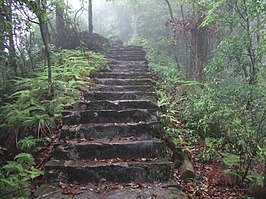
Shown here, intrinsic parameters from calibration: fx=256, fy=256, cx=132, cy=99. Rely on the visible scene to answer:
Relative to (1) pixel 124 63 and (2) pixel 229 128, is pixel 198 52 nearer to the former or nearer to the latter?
(1) pixel 124 63

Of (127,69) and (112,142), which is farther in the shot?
(127,69)

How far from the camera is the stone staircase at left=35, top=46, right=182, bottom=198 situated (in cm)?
392

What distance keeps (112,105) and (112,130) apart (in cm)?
95

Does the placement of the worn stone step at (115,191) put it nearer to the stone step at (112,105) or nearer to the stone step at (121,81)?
the stone step at (112,105)

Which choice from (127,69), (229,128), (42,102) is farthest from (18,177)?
(127,69)

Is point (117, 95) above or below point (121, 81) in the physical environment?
below

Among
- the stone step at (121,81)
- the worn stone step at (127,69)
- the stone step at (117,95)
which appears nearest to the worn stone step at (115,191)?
the stone step at (117,95)

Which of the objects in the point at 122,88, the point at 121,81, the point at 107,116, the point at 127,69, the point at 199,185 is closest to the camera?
the point at 199,185

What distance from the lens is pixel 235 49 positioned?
6.27m

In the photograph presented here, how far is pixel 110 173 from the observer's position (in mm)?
3916

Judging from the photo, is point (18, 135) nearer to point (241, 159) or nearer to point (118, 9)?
point (241, 159)

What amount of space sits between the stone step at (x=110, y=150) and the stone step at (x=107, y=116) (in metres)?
0.80

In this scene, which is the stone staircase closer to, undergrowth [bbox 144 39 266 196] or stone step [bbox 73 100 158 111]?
stone step [bbox 73 100 158 111]

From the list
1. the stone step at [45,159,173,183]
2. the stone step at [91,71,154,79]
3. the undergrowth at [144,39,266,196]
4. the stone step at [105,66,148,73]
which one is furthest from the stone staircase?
the stone step at [105,66,148,73]
